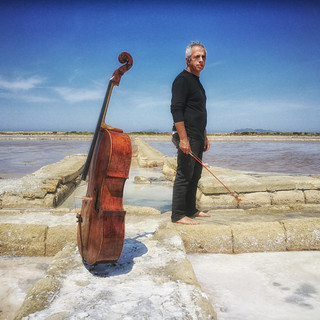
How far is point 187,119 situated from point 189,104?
14 cm

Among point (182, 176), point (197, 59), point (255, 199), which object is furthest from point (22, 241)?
point (255, 199)

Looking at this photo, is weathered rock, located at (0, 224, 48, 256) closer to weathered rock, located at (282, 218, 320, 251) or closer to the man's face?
the man's face

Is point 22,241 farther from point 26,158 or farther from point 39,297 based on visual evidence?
point 26,158

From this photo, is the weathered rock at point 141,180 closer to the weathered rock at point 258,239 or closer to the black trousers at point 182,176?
the black trousers at point 182,176

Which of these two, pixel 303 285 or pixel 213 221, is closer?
pixel 303 285

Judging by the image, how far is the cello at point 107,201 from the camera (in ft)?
5.24

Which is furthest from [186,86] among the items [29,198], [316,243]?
[29,198]

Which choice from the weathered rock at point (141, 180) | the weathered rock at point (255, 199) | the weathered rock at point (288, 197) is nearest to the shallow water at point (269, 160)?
the weathered rock at point (141, 180)

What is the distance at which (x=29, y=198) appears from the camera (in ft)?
13.2

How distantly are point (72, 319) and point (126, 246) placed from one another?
909 mm

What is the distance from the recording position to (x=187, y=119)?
2.71 meters

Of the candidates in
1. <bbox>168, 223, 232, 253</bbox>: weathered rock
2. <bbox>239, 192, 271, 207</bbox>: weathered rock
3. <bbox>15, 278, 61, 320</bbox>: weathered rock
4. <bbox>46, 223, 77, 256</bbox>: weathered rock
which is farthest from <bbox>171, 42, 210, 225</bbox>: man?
<bbox>239, 192, 271, 207</bbox>: weathered rock

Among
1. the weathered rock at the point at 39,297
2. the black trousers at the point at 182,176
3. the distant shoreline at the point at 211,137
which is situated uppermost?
the black trousers at the point at 182,176

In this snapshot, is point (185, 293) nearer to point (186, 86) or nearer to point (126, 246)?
point (126, 246)
